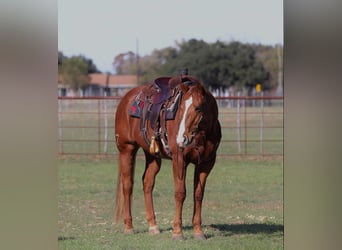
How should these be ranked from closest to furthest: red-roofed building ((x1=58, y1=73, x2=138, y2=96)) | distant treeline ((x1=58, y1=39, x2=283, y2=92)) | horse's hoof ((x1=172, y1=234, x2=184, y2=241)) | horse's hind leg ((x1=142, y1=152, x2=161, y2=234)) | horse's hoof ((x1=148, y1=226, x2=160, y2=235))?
horse's hoof ((x1=172, y1=234, x2=184, y2=241)) < horse's hoof ((x1=148, y1=226, x2=160, y2=235)) < horse's hind leg ((x1=142, y1=152, x2=161, y2=234)) < distant treeline ((x1=58, y1=39, x2=283, y2=92)) < red-roofed building ((x1=58, y1=73, x2=138, y2=96))

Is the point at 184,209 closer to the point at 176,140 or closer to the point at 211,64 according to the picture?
Result: the point at 176,140

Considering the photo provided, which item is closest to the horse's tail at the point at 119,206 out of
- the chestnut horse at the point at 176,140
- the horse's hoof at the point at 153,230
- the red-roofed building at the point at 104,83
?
the chestnut horse at the point at 176,140

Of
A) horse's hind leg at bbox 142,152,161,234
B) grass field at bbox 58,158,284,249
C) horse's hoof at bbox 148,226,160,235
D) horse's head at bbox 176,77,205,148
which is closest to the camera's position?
horse's head at bbox 176,77,205,148

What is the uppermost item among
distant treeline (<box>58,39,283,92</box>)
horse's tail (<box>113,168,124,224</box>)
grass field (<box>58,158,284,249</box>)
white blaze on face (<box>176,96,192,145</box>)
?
distant treeline (<box>58,39,283,92</box>)

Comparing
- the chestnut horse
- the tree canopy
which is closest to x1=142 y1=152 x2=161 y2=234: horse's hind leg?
the chestnut horse

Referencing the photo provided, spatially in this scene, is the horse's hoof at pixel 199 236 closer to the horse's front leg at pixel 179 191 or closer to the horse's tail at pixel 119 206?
the horse's front leg at pixel 179 191

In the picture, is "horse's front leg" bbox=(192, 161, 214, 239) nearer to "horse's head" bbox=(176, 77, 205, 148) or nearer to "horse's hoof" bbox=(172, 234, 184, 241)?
"horse's hoof" bbox=(172, 234, 184, 241)

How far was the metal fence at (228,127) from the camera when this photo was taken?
11570 mm

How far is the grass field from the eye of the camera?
4000 mm

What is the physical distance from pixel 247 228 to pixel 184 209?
165cm

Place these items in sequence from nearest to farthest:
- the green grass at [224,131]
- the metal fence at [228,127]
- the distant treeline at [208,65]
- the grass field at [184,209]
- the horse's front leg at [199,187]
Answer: the grass field at [184,209] < the horse's front leg at [199,187] < the metal fence at [228,127] < the green grass at [224,131] < the distant treeline at [208,65]

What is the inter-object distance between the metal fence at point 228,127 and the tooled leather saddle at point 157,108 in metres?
6.56
